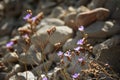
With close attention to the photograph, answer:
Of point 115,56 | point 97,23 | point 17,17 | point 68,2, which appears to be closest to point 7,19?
point 17,17

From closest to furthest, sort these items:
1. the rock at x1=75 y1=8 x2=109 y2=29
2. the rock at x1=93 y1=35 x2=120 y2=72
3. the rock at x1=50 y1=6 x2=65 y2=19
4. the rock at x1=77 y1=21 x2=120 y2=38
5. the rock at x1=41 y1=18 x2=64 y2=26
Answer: the rock at x1=93 y1=35 x2=120 y2=72 → the rock at x1=77 y1=21 x2=120 y2=38 → the rock at x1=75 y1=8 x2=109 y2=29 → the rock at x1=41 y1=18 x2=64 y2=26 → the rock at x1=50 y1=6 x2=65 y2=19

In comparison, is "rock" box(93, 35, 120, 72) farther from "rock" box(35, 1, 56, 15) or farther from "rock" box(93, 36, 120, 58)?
"rock" box(35, 1, 56, 15)

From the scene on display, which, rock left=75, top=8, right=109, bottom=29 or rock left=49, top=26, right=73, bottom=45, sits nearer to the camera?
rock left=75, top=8, right=109, bottom=29

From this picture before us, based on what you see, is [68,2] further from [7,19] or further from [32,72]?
[32,72]

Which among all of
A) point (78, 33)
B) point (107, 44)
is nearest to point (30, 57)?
point (78, 33)

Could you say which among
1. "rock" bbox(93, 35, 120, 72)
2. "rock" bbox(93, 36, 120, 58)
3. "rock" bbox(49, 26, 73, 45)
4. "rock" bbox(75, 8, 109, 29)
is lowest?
"rock" bbox(93, 35, 120, 72)

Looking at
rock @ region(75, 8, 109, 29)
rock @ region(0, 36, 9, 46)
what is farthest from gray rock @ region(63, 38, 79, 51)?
rock @ region(0, 36, 9, 46)

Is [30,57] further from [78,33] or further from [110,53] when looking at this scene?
[110,53]

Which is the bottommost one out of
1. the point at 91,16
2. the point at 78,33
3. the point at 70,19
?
the point at 78,33
